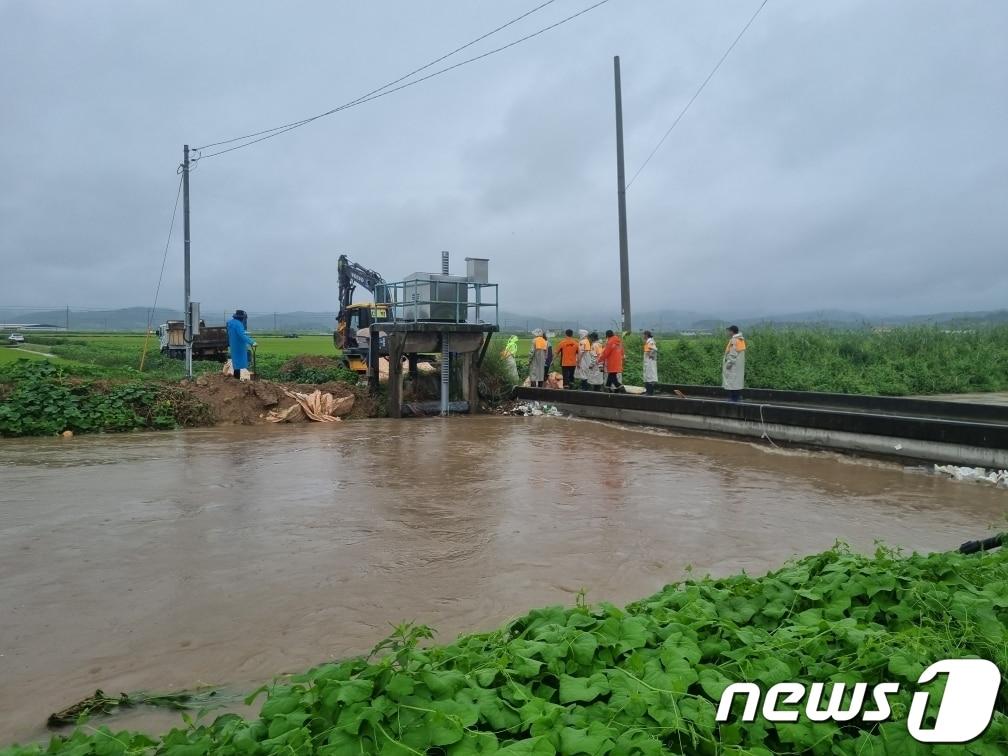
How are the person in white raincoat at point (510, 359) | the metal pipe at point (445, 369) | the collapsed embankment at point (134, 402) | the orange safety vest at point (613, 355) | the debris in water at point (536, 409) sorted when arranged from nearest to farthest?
the collapsed embankment at point (134, 402)
the metal pipe at point (445, 369)
the orange safety vest at point (613, 355)
the debris in water at point (536, 409)
the person in white raincoat at point (510, 359)

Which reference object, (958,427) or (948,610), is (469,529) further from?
(958,427)

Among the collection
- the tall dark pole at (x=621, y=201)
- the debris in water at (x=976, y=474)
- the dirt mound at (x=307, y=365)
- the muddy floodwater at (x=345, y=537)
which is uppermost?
the tall dark pole at (x=621, y=201)

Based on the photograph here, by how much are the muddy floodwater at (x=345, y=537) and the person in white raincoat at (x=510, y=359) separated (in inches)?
314

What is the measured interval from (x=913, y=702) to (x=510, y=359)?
738 inches

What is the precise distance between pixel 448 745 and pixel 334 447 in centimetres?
1092

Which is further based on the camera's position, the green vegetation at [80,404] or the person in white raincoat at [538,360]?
the person in white raincoat at [538,360]

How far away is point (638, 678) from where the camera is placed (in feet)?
10.2

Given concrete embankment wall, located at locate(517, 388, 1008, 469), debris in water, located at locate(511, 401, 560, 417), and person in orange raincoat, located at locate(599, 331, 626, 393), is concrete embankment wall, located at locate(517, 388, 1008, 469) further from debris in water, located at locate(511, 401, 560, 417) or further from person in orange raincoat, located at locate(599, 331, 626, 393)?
person in orange raincoat, located at locate(599, 331, 626, 393)

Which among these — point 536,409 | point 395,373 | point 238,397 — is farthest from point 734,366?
point 238,397

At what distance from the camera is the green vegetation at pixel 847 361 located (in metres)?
24.1

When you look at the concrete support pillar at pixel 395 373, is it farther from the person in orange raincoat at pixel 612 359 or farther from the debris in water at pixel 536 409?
the person in orange raincoat at pixel 612 359

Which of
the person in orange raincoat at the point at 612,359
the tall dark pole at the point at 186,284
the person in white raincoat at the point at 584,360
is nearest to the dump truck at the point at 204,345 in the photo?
the tall dark pole at the point at 186,284

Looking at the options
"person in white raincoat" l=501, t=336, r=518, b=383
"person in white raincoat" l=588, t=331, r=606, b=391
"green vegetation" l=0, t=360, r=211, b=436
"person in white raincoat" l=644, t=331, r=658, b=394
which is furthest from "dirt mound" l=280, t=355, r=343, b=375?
"person in white raincoat" l=644, t=331, r=658, b=394

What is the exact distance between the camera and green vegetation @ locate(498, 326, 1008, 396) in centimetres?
2411
